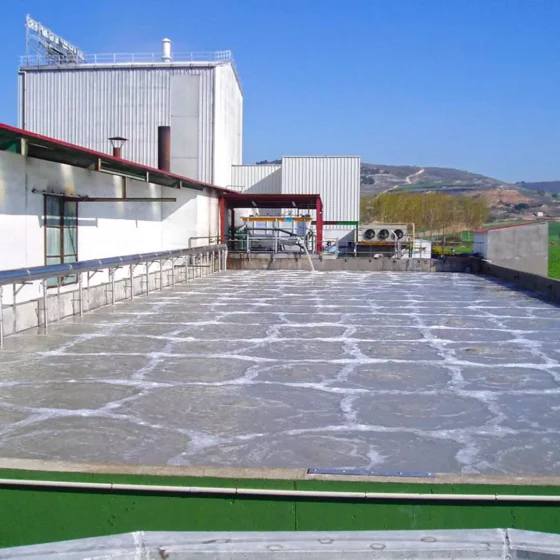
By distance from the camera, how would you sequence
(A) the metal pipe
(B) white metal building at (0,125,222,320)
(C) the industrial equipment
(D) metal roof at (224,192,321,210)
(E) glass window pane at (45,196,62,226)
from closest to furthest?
(A) the metal pipe
(B) white metal building at (0,125,222,320)
(E) glass window pane at (45,196,62,226)
(D) metal roof at (224,192,321,210)
(C) the industrial equipment

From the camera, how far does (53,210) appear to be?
13.4m

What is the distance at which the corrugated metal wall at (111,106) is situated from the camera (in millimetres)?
33281

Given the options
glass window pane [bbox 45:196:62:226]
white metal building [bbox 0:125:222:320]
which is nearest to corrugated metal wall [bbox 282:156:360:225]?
white metal building [bbox 0:125:222:320]

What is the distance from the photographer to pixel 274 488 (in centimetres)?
409

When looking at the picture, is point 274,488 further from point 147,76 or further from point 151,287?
point 147,76

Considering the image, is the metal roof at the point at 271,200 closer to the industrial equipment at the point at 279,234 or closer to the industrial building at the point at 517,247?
the industrial equipment at the point at 279,234

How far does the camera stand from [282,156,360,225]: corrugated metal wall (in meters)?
36.8

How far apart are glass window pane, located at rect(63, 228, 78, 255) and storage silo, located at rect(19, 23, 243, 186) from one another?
19059 mm

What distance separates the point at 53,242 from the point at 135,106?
21300 millimetres

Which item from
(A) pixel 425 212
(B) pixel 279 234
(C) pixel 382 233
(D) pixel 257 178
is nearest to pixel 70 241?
(B) pixel 279 234

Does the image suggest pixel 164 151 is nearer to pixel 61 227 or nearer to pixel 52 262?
pixel 61 227

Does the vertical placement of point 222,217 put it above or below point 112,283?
above

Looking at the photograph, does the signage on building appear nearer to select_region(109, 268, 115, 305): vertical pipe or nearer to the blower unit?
the blower unit

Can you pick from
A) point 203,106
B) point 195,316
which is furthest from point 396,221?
point 195,316
